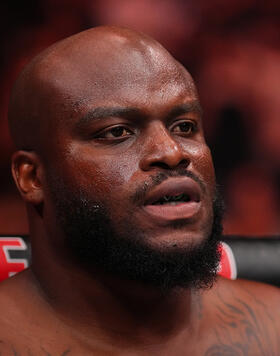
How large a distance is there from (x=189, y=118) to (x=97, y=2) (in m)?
0.86

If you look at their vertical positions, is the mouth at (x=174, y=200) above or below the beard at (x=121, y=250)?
above

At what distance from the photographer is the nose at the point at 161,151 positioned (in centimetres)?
92

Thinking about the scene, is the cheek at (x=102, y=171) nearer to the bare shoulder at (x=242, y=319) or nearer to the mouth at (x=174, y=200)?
the mouth at (x=174, y=200)

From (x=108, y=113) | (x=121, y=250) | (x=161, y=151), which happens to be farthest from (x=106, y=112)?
(x=121, y=250)

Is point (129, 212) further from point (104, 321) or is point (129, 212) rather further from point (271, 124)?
point (271, 124)

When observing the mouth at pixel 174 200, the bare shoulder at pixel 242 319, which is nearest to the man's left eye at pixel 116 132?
the mouth at pixel 174 200

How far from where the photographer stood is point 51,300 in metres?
1.02

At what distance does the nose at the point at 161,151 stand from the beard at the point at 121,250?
0.09 feet

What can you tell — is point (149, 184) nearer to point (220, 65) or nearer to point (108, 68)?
point (108, 68)

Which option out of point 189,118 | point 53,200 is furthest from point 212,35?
point 53,200

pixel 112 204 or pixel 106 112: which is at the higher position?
pixel 106 112

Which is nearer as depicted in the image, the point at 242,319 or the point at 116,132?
the point at 116,132

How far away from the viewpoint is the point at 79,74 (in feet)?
3.16

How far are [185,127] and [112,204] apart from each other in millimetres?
202
